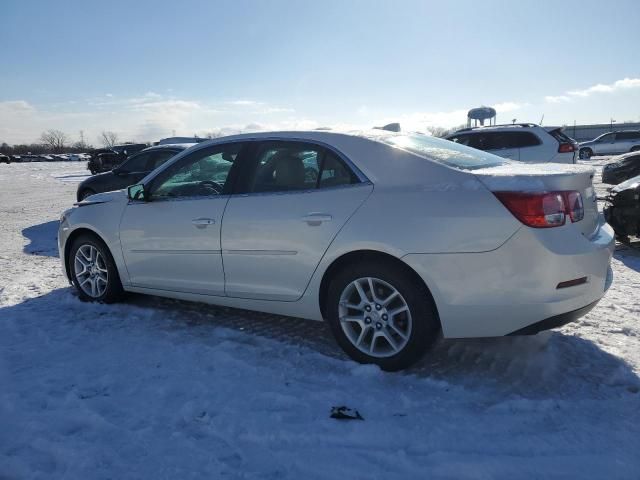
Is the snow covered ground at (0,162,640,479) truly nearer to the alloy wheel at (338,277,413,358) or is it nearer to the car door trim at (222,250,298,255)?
the alloy wheel at (338,277,413,358)

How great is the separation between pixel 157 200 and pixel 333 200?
180cm

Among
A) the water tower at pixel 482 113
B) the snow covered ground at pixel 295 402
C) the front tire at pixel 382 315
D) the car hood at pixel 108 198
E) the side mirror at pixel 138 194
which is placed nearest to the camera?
the snow covered ground at pixel 295 402

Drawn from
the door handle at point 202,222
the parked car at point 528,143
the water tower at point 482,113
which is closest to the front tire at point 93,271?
the door handle at point 202,222

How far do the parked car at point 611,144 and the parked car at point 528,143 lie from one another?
73.3 feet

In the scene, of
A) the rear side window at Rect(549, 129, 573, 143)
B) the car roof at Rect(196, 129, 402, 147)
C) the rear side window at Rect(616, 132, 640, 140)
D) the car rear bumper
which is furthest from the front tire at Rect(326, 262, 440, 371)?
the rear side window at Rect(616, 132, 640, 140)

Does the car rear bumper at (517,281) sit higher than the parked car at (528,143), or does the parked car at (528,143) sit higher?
the parked car at (528,143)

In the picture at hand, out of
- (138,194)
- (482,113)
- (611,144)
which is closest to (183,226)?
(138,194)

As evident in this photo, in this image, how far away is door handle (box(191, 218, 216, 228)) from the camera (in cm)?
397

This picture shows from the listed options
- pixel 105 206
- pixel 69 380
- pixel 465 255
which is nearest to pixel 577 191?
pixel 465 255

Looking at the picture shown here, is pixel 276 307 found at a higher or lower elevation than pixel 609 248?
lower

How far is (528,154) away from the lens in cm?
1112

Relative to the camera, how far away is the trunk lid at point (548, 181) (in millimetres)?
2942

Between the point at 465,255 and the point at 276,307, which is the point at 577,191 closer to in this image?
the point at 465,255

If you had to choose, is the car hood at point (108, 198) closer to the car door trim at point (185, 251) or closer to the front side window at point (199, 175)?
the front side window at point (199, 175)
